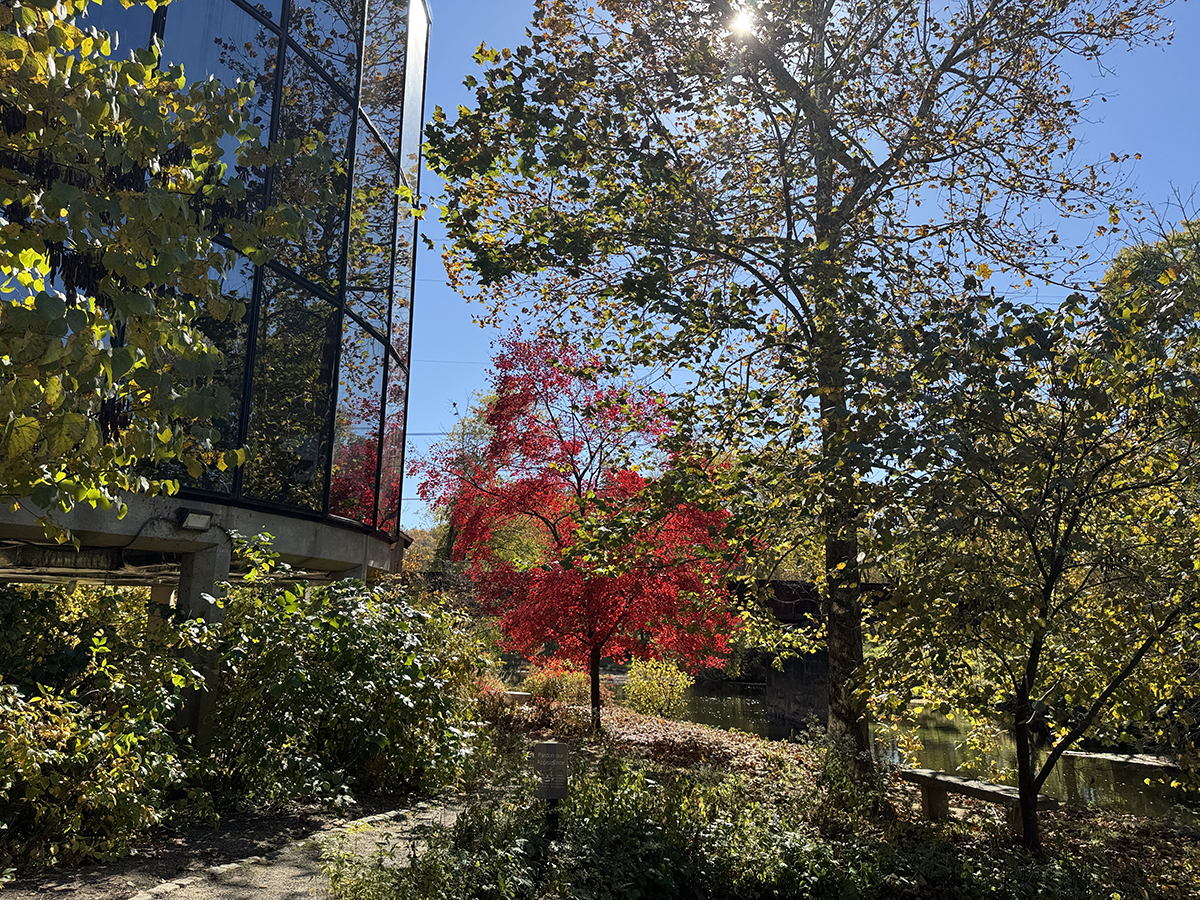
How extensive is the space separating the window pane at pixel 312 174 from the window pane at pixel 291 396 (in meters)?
0.38

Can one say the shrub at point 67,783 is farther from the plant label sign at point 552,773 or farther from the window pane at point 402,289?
the window pane at point 402,289

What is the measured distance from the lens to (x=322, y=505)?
31.2 ft

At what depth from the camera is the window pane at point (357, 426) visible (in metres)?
10.0

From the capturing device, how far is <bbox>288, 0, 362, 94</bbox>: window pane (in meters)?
9.56

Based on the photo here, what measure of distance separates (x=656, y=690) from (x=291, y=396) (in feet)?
40.7

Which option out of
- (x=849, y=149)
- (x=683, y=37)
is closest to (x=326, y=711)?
(x=683, y=37)

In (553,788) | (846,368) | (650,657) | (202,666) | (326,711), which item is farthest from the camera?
(650,657)

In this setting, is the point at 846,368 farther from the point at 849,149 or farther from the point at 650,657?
the point at 650,657

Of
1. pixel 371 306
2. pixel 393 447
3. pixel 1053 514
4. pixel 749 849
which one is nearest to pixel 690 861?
pixel 749 849

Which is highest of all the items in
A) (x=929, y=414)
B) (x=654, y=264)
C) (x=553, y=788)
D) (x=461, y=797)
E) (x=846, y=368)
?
(x=654, y=264)

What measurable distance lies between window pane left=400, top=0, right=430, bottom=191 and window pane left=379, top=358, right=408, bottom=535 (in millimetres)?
3234

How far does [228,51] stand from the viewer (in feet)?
27.8

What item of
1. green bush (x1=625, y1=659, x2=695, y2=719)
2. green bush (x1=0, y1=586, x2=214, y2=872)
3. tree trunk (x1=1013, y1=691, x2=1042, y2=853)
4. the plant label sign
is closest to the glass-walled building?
green bush (x1=0, y1=586, x2=214, y2=872)

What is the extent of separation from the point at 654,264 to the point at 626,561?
326 centimetres
